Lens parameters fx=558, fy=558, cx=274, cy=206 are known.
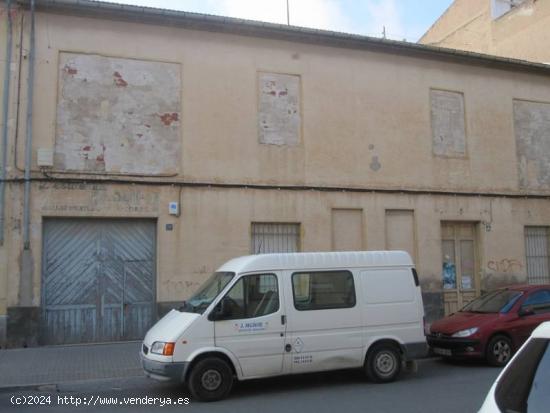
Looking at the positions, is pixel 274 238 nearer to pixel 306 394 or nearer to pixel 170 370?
pixel 306 394

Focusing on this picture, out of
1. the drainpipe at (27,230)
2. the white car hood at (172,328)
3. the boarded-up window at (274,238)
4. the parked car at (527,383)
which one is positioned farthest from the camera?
the boarded-up window at (274,238)

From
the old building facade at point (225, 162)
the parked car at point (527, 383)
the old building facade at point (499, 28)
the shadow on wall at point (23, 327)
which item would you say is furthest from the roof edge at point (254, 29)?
the parked car at point (527, 383)

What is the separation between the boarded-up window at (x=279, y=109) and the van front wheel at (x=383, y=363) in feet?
22.0

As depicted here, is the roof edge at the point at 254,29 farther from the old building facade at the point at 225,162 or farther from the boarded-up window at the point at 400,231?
the boarded-up window at the point at 400,231

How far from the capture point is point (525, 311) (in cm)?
1009

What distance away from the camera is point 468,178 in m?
15.9

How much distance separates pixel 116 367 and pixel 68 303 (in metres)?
2.96

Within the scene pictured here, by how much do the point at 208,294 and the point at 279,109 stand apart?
7.02 m

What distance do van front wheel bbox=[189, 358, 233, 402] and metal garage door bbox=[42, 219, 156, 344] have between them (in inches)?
210

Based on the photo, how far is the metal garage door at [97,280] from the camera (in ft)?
39.2

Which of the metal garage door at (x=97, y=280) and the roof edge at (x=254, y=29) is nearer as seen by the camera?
the metal garage door at (x=97, y=280)

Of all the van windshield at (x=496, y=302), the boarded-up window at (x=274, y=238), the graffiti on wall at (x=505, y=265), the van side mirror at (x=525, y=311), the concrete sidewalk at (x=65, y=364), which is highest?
the boarded-up window at (x=274, y=238)

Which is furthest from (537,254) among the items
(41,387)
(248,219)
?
(41,387)

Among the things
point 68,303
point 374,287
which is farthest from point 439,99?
point 68,303
